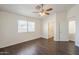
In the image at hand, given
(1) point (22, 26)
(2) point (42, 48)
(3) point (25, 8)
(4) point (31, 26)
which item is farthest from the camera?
(4) point (31, 26)

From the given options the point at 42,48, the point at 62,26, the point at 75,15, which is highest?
the point at 75,15

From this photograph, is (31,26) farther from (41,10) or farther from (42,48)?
(42,48)

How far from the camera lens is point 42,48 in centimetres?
206

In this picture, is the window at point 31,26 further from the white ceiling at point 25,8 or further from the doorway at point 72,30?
the doorway at point 72,30

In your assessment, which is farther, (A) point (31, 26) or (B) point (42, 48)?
(A) point (31, 26)

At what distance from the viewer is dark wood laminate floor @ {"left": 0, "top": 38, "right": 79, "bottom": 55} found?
1.90m

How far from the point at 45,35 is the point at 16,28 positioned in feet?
2.55

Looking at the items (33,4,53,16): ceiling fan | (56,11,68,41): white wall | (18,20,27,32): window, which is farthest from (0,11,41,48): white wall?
(56,11,68,41): white wall

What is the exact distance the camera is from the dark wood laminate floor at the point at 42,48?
190cm

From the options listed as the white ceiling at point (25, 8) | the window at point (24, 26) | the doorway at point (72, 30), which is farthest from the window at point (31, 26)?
the doorway at point (72, 30)

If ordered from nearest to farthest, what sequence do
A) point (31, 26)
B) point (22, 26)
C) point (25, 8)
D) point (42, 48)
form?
1. point (25, 8)
2. point (42, 48)
3. point (22, 26)
4. point (31, 26)

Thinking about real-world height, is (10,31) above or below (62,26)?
below

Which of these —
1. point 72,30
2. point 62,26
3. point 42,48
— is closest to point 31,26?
point 42,48

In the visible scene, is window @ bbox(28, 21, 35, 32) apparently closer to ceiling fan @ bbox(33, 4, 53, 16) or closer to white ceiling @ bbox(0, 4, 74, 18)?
A: white ceiling @ bbox(0, 4, 74, 18)
